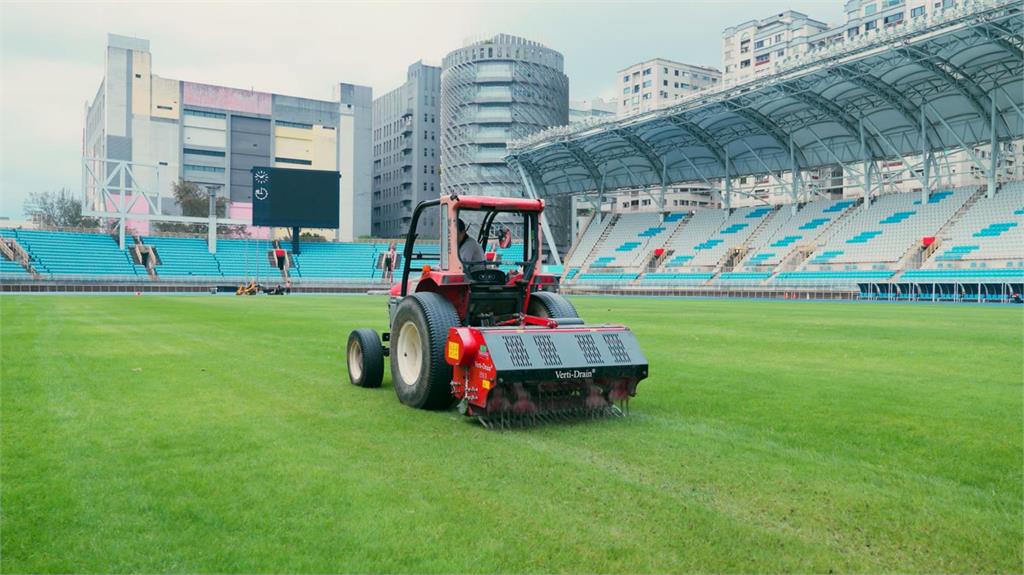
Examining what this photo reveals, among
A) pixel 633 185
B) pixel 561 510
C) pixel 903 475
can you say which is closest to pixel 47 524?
pixel 561 510

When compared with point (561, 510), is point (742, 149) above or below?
above

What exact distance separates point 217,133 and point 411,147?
1455 inches

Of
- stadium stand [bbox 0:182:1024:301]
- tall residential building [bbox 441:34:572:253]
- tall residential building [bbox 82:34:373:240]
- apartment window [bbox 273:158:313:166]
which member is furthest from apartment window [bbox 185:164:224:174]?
tall residential building [bbox 441:34:572:253]

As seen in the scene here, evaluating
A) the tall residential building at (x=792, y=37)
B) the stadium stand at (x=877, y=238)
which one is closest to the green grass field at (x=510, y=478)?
the stadium stand at (x=877, y=238)

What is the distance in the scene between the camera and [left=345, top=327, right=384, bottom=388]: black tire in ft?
29.9

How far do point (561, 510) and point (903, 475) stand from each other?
2.52 metres

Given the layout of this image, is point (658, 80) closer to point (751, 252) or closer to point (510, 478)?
point (751, 252)

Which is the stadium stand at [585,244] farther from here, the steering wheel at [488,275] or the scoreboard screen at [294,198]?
the steering wheel at [488,275]

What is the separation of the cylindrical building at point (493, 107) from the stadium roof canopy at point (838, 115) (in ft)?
105

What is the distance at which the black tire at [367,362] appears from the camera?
359 inches

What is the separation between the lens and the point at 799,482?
4.95 metres

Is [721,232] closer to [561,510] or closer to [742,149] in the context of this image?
[742,149]

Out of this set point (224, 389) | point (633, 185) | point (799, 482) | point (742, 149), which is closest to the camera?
point (799, 482)

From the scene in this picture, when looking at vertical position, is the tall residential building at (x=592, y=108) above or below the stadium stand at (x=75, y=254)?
above
